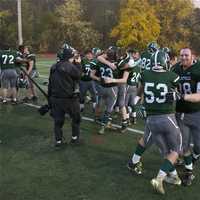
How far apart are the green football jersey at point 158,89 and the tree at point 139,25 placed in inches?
1505

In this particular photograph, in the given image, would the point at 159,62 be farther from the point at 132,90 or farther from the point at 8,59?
the point at 8,59

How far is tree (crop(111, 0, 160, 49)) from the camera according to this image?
44.3 meters

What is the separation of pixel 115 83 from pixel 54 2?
2063 inches

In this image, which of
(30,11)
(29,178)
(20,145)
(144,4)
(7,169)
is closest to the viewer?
(29,178)

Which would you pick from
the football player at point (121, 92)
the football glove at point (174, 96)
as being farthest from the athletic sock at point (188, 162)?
the football player at point (121, 92)

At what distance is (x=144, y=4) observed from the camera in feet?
147

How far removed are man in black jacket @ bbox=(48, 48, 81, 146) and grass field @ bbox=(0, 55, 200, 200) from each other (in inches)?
22.5

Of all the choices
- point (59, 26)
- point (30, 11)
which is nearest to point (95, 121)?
point (59, 26)

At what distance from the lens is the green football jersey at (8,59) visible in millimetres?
13242

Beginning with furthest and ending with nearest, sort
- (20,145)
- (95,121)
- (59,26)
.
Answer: (59,26), (95,121), (20,145)

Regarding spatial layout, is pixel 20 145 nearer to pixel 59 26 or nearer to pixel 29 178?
pixel 29 178

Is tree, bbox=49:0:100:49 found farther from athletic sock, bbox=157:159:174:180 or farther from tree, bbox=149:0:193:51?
athletic sock, bbox=157:159:174:180

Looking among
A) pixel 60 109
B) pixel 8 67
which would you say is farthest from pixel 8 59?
pixel 60 109

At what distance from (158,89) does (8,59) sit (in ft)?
26.5
